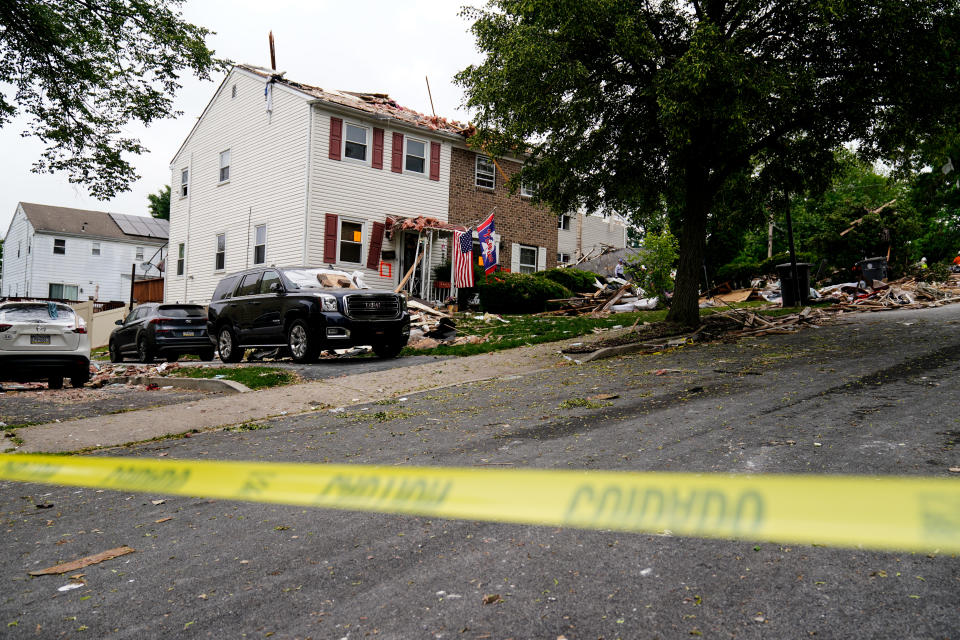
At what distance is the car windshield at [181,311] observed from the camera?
16031 mm

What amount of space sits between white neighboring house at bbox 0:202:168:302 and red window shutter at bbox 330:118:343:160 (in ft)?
90.1

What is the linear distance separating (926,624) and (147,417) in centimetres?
802

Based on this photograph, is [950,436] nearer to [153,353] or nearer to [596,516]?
[596,516]

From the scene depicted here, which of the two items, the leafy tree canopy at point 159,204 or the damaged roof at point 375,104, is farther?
the leafy tree canopy at point 159,204

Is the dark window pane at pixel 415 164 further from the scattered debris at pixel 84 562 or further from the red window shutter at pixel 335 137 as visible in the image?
the scattered debris at pixel 84 562

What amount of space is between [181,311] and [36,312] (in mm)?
4960

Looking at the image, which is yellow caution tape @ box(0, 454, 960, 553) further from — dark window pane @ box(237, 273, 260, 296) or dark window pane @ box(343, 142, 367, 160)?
dark window pane @ box(343, 142, 367, 160)

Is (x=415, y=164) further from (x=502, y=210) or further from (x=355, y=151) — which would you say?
(x=502, y=210)

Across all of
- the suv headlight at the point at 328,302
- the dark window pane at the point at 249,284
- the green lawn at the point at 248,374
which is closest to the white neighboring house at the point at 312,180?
the dark window pane at the point at 249,284

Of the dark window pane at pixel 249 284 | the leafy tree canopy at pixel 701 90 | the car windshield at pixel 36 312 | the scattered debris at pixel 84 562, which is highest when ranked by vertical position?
the leafy tree canopy at pixel 701 90

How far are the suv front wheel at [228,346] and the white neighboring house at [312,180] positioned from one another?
5.18 m

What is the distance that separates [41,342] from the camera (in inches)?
434

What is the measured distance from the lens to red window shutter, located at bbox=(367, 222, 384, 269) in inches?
835

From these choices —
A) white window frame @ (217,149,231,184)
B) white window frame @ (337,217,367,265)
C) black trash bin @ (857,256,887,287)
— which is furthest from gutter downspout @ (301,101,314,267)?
black trash bin @ (857,256,887,287)
